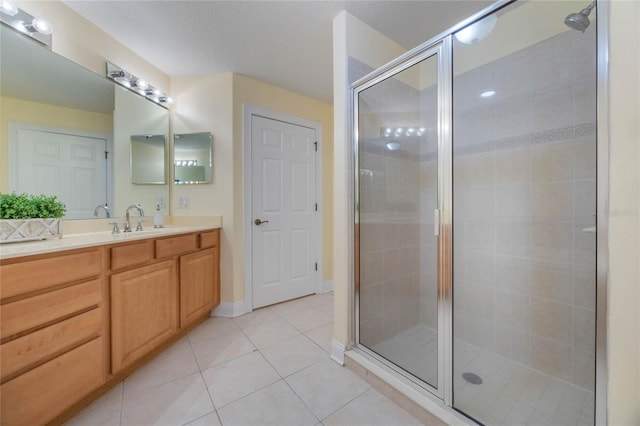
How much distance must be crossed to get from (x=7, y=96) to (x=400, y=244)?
8.26 ft

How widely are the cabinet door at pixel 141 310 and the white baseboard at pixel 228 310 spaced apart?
1.96 ft

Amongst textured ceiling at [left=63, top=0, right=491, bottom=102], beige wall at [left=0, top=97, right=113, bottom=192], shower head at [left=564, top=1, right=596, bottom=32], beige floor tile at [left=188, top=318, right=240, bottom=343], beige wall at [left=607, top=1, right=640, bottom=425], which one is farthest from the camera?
beige floor tile at [left=188, top=318, right=240, bottom=343]

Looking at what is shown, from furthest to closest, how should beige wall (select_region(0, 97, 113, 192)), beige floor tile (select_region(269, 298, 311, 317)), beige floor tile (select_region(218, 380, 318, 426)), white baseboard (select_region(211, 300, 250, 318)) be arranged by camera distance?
beige floor tile (select_region(269, 298, 311, 317)) < white baseboard (select_region(211, 300, 250, 318)) < beige wall (select_region(0, 97, 113, 192)) < beige floor tile (select_region(218, 380, 318, 426))

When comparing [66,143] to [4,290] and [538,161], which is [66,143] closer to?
[4,290]

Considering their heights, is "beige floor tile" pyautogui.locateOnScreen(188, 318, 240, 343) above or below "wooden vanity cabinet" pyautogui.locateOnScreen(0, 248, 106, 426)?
below

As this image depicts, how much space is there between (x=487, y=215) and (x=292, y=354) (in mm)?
1679

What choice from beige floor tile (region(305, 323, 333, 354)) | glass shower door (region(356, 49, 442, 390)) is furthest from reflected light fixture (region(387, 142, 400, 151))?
beige floor tile (region(305, 323, 333, 354))

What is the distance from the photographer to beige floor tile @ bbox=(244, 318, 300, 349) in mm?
1945

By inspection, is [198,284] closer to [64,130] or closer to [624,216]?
[64,130]

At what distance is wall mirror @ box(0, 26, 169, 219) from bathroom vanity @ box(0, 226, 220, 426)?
0.45 metres

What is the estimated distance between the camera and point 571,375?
140 cm

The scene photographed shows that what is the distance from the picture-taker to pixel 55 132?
1.53m

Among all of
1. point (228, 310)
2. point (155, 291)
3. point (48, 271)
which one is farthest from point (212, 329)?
point (48, 271)

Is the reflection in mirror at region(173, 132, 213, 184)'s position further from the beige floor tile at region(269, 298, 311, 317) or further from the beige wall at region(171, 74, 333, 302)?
the beige floor tile at region(269, 298, 311, 317)
